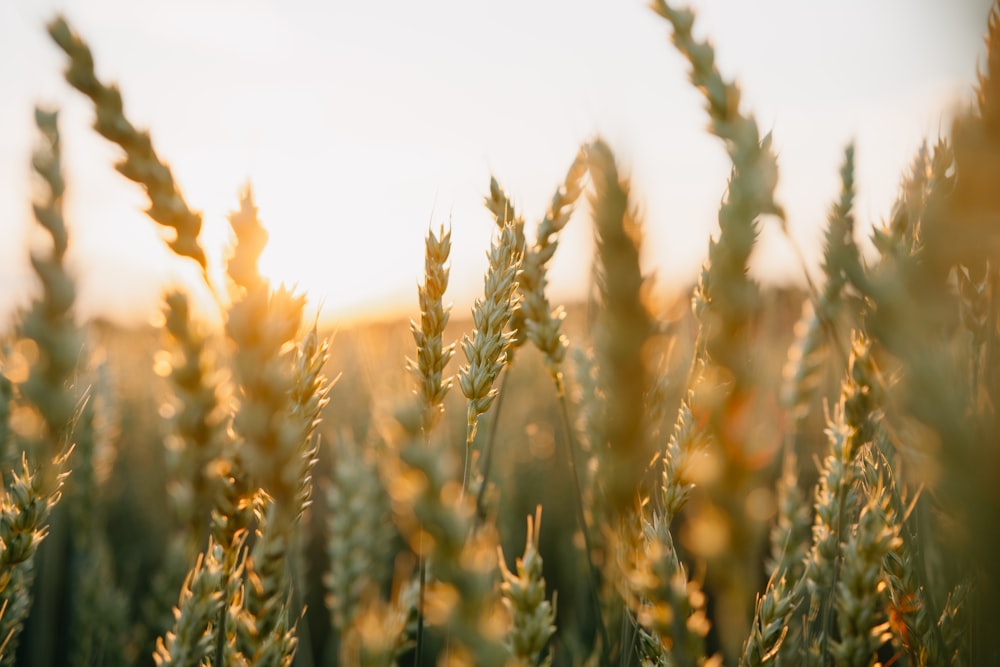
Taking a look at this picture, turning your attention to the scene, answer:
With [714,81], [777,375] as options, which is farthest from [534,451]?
[714,81]

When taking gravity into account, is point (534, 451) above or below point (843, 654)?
above

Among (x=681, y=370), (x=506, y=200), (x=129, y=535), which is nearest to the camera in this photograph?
(x=506, y=200)

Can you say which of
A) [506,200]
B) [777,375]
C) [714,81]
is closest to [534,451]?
[777,375]

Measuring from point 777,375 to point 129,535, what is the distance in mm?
4278

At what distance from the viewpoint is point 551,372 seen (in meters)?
1.55

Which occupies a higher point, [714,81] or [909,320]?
[714,81]

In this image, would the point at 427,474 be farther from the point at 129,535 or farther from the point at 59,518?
the point at 129,535

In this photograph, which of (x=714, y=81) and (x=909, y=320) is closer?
(x=909, y=320)

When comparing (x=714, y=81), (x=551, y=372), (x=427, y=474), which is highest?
(x=714, y=81)

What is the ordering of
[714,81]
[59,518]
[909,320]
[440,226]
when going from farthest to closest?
1. [59,518]
2. [440,226]
3. [714,81]
4. [909,320]

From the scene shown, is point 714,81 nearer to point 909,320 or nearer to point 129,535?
point 909,320

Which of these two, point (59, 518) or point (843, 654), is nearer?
point (843, 654)

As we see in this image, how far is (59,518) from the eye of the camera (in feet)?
6.73

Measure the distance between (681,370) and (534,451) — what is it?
46.9 inches
